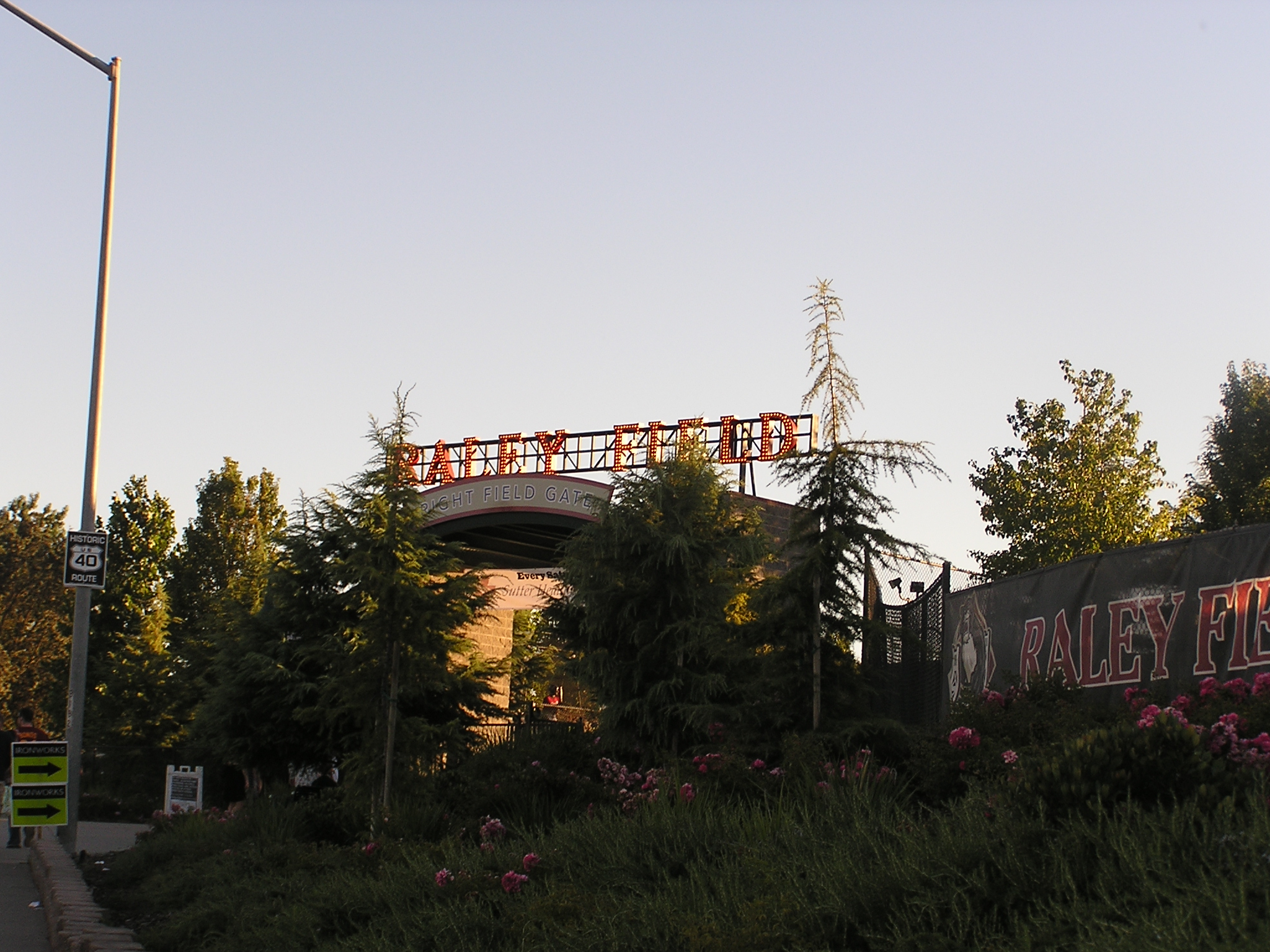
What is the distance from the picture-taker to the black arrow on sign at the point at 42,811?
1446 centimetres

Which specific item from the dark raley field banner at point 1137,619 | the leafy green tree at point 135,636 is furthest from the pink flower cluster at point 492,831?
the leafy green tree at point 135,636

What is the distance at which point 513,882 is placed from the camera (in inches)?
279

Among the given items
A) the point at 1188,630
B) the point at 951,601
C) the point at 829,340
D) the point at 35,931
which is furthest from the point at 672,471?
the point at 35,931

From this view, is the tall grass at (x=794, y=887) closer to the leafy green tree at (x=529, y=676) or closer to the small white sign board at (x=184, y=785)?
the small white sign board at (x=184, y=785)

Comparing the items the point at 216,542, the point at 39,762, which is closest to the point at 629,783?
the point at 39,762

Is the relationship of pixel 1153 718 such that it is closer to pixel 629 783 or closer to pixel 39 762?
pixel 629 783

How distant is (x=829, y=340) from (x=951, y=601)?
14.2ft

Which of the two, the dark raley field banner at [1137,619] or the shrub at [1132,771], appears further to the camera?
the dark raley field banner at [1137,619]

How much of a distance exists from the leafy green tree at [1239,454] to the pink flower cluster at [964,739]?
1692cm

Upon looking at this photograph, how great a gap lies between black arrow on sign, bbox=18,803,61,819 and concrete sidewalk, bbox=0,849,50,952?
1.97 feet

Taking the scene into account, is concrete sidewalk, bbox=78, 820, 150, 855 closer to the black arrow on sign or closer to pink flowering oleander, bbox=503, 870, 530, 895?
the black arrow on sign

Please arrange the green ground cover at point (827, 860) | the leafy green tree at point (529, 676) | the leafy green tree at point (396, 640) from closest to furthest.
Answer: the green ground cover at point (827, 860) → the leafy green tree at point (396, 640) → the leafy green tree at point (529, 676)

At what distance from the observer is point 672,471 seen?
15.5m

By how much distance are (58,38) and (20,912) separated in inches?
428
